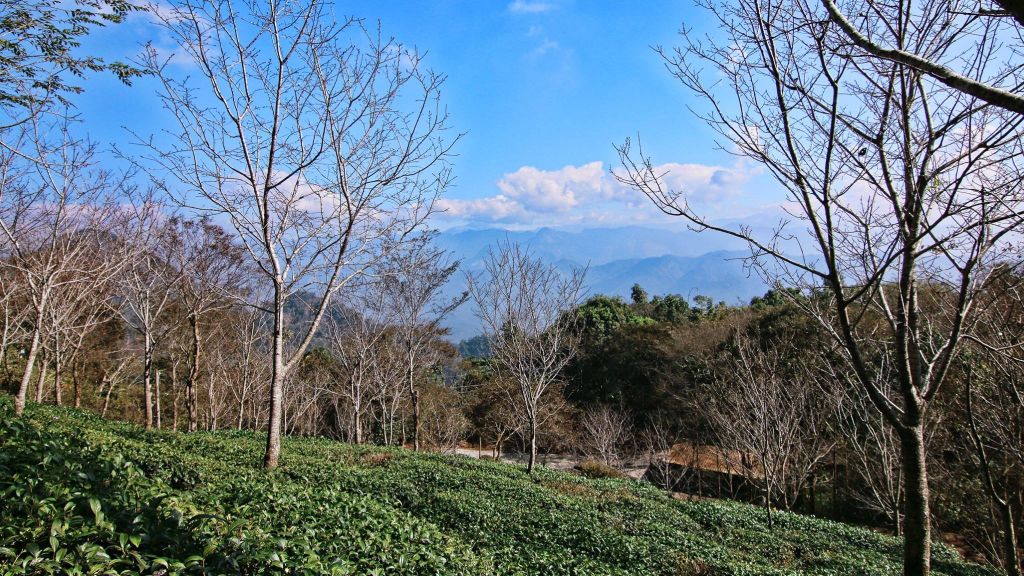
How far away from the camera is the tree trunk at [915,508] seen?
3354mm

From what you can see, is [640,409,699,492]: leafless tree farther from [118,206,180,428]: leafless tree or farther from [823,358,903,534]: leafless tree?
[118,206,180,428]: leafless tree

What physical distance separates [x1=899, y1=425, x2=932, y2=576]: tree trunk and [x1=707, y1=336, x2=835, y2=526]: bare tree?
7568mm

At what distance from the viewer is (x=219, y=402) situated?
23.5 meters

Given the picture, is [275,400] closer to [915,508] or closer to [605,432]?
[915,508]

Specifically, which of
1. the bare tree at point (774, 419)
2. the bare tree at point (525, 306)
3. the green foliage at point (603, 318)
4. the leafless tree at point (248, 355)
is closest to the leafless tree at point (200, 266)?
the leafless tree at point (248, 355)

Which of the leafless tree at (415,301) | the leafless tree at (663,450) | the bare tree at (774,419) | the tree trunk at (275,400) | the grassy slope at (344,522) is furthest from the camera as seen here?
the leafless tree at (663,450)

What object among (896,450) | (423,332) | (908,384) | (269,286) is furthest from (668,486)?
(908,384)

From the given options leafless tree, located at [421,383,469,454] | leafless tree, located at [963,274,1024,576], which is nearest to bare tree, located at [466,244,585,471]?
leafless tree, located at [963,274,1024,576]

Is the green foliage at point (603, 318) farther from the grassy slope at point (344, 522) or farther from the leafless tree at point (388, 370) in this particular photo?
the grassy slope at point (344, 522)

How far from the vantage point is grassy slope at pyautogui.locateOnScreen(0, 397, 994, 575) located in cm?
241

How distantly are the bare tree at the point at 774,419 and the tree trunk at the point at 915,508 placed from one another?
24.8 ft

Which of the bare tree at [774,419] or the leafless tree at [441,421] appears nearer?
the bare tree at [774,419]

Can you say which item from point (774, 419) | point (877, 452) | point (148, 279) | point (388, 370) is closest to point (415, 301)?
point (388, 370)

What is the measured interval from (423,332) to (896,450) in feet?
49.1
